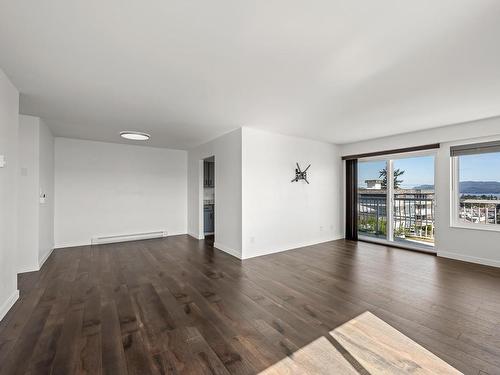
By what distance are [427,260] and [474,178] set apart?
1.70m

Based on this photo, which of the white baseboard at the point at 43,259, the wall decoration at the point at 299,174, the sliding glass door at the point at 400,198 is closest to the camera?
the white baseboard at the point at 43,259

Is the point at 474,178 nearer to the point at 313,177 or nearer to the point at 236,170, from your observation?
the point at 313,177

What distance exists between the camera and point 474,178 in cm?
412

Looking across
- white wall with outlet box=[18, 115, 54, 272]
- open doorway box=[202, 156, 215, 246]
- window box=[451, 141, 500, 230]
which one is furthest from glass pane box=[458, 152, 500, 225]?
white wall with outlet box=[18, 115, 54, 272]

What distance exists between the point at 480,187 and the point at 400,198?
4.54 feet

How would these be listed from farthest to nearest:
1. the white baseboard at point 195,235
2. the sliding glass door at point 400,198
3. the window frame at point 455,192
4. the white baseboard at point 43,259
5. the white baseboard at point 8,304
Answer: the white baseboard at point 195,235, the sliding glass door at point 400,198, the window frame at point 455,192, the white baseboard at point 43,259, the white baseboard at point 8,304

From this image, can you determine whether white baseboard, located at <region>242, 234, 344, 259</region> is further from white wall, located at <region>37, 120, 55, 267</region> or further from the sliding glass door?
white wall, located at <region>37, 120, 55, 267</region>

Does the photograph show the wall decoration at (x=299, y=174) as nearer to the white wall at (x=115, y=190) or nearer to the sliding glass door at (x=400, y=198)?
the sliding glass door at (x=400, y=198)

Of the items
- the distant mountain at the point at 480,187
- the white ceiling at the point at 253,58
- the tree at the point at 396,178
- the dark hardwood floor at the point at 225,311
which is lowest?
the dark hardwood floor at the point at 225,311

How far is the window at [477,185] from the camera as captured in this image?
390 cm

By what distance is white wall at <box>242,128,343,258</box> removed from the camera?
4320 millimetres

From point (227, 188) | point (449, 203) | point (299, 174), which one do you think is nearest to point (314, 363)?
point (227, 188)

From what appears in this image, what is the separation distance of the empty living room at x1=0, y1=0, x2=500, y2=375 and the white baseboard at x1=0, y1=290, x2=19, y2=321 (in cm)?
2

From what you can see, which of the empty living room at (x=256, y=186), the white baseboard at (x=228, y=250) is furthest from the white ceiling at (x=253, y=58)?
the white baseboard at (x=228, y=250)
